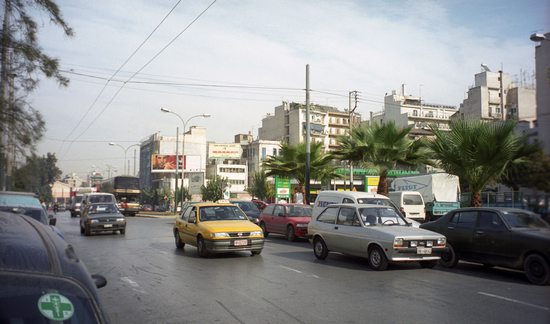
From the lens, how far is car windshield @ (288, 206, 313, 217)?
66.3 feet

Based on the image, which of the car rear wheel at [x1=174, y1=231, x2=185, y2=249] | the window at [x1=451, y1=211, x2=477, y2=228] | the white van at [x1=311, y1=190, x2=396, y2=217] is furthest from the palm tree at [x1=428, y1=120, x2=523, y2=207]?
the car rear wheel at [x1=174, y1=231, x2=185, y2=249]

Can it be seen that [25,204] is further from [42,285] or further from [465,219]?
[465,219]

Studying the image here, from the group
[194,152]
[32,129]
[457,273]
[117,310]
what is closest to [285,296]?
[117,310]

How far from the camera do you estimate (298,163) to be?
29.5 metres

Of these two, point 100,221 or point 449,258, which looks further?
point 100,221

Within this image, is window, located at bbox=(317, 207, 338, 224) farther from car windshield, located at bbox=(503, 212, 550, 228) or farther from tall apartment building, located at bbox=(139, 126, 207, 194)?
tall apartment building, located at bbox=(139, 126, 207, 194)

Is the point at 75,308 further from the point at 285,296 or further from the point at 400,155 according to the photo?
the point at 400,155

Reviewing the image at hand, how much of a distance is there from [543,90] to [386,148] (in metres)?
17.1

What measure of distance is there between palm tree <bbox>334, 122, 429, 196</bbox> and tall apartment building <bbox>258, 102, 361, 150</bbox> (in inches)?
3279

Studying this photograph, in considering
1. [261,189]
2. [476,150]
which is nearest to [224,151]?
[261,189]

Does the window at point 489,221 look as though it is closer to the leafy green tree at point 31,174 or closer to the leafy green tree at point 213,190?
the leafy green tree at point 31,174

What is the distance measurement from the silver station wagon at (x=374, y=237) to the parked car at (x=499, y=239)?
0.70 meters

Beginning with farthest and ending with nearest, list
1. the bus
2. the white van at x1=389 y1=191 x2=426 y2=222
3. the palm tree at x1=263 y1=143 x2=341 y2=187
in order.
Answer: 1. the bus
2. the palm tree at x1=263 y1=143 x2=341 y2=187
3. the white van at x1=389 y1=191 x2=426 y2=222

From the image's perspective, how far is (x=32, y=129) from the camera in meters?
10.8
